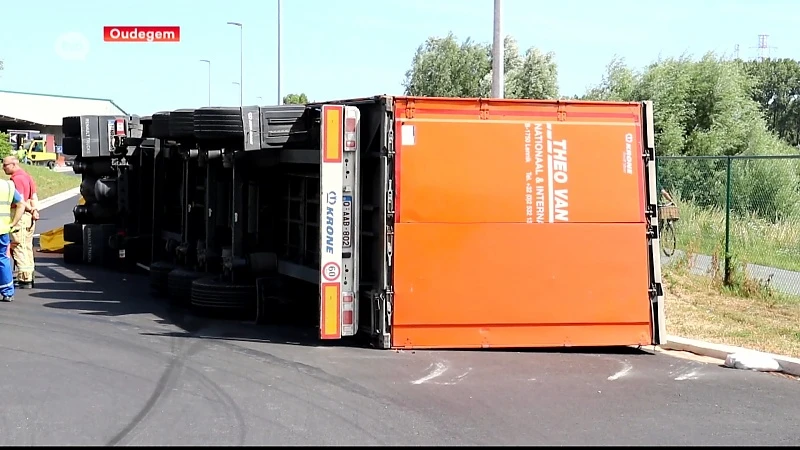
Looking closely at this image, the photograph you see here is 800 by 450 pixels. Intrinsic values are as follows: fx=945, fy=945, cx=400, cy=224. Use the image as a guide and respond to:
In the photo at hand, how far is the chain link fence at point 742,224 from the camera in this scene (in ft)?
46.6

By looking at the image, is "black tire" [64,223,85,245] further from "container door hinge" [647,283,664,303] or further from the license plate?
"container door hinge" [647,283,664,303]

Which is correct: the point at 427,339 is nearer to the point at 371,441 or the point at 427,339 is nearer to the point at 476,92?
the point at 371,441

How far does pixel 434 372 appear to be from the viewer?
8586 mm

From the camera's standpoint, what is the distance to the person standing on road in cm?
1312

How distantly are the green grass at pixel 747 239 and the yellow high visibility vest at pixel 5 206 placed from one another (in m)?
10.2

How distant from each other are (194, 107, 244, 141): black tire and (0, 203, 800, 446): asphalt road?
2.14m

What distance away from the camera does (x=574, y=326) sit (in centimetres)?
967

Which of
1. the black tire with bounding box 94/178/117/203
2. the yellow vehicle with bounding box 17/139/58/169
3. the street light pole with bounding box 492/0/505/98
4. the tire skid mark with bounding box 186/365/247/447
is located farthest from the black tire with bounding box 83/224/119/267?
the yellow vehicle with bounding box 17/139/58/169

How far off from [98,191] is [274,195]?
4.98 meters

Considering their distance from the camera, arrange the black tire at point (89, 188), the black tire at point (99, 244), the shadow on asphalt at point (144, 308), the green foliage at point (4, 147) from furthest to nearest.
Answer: the green foliage at point (4, 147)
the black tire at point (99, 244)
the black tire at point (89, 188)
the shadow on asphalt at point (144, 308)

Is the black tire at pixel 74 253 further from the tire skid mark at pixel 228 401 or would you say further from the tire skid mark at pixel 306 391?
the tire skid mark at pixel 228 401

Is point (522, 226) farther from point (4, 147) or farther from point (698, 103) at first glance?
point (4, 147)

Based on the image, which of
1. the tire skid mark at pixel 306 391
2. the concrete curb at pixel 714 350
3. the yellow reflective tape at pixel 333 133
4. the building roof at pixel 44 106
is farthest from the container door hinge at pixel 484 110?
the building roof at pixel 44 106

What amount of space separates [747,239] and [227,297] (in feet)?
28.6
